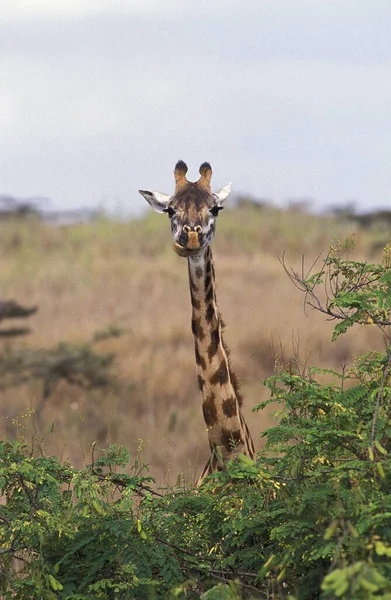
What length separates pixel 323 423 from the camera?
5.03 meters

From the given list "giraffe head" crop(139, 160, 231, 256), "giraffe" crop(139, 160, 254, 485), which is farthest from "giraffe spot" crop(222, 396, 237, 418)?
"giraffe head" crop(139, 160, 231, 256)

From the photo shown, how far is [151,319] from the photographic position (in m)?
19.3

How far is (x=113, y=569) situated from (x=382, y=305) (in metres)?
1.81

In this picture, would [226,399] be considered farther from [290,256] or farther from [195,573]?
[290,256]

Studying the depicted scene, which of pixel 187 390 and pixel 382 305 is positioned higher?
pixel 382 305

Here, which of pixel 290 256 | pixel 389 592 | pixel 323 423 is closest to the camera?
pixel 389 592

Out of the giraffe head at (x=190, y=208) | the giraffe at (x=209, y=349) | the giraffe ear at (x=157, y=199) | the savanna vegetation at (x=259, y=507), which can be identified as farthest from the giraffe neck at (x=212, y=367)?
the giraffe ear at (x=157, y=199)

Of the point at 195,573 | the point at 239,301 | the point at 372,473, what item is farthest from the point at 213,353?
the point at 239,301

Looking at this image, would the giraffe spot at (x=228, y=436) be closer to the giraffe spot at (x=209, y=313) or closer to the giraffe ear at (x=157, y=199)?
the giraffe spot at (x=209, y=313)

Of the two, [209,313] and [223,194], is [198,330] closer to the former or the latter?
[209,313]

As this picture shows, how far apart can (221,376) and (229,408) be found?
8.3 inches

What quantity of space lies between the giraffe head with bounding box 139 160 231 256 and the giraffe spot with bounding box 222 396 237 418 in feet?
3.11

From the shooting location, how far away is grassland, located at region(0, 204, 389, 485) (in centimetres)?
1327

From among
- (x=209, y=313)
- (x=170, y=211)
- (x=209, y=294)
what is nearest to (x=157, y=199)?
(x=170, y=211)
